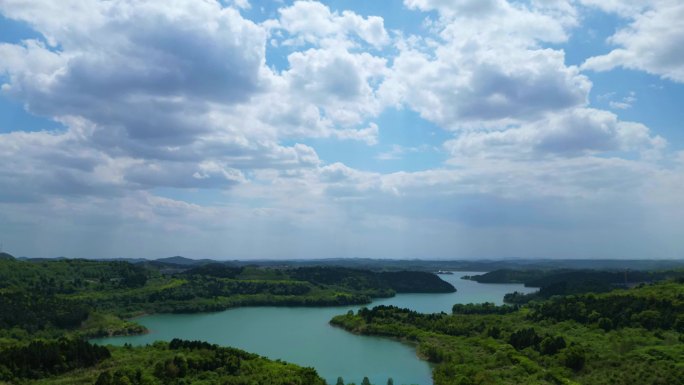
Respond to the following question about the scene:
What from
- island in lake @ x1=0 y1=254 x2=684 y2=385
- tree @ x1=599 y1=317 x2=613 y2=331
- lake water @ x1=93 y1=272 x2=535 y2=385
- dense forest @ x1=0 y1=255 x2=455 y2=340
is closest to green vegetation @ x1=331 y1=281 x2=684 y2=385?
tree @ x1=599 y1=317 x2=613 y2=331

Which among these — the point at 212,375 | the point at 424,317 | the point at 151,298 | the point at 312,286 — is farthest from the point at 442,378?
the point at 312,286

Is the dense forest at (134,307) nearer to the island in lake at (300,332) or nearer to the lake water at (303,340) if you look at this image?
the island in lake at (300,332)

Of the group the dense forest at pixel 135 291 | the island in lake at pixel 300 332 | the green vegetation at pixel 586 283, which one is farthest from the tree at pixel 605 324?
the dense forest at pixel 135 291

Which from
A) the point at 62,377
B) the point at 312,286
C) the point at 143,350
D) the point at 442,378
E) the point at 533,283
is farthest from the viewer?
the point at 533,283

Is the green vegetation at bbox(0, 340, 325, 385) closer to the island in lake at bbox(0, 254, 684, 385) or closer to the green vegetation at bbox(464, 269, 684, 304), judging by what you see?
the island in lake at bbox(0, 254, 684, 385)

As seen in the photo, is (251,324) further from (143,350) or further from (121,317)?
(143,350)

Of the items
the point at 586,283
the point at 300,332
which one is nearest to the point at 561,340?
the point at 300,332

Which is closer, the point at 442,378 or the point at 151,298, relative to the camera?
the point at 442,378
